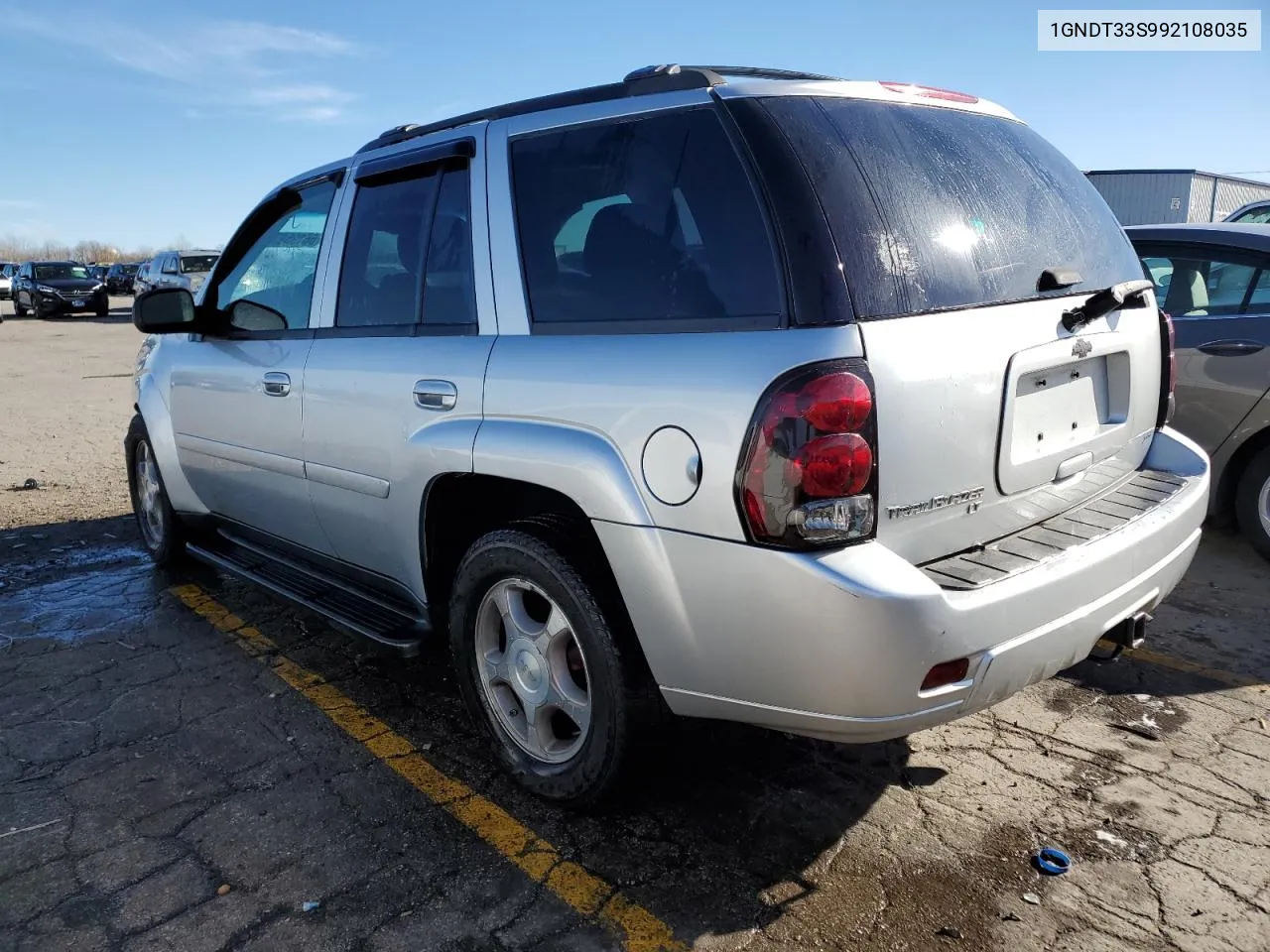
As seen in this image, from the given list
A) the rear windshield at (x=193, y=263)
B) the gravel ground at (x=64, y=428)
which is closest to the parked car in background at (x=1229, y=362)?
the gravel ground at (x=64, y=428)

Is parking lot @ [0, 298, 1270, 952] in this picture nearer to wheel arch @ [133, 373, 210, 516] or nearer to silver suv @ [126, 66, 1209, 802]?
silver suv @ [126, 66, 1209, 802]

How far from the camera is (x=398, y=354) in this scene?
10.6 ft

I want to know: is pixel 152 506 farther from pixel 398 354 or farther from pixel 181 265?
pixel 181 265

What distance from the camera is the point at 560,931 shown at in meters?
2.35

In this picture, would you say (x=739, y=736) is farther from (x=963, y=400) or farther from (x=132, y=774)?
(x=132, y=774)

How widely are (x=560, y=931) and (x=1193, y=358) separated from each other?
439 cm

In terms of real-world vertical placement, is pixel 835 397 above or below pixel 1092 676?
above

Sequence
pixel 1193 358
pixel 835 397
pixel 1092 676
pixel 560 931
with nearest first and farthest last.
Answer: pixel 835 397 → pixel 560 931 → pixel 1092 676 → pixel 1193 358

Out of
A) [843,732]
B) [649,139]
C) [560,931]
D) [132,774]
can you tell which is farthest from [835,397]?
[132,774]

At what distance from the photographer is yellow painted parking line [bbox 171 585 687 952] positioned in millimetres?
2381

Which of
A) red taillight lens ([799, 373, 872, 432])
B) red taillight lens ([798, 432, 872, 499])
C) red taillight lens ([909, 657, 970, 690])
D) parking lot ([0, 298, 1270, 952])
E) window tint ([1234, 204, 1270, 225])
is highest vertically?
window tint ([1234, 204, 1270, 225])

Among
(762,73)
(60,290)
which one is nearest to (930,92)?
(762,73)

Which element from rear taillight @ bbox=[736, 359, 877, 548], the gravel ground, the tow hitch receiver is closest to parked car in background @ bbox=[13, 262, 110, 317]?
the gravel ground

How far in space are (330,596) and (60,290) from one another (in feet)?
104
